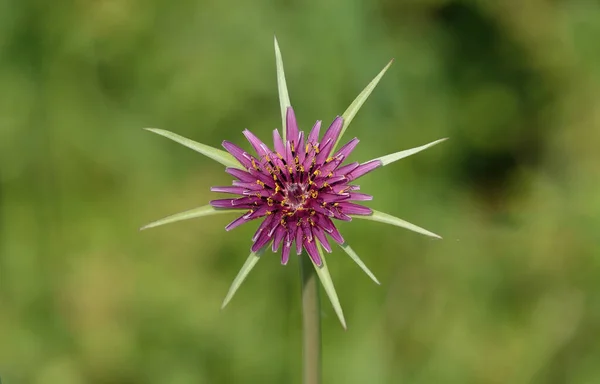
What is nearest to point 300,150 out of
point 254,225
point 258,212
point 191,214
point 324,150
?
point 324,150

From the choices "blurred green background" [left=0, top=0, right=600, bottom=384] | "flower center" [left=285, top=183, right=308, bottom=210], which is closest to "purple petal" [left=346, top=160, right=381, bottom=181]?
"flower center" [left=285, top=183, right=308, bottom=210]

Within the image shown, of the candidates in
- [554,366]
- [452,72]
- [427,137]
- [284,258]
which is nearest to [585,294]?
[554,366]

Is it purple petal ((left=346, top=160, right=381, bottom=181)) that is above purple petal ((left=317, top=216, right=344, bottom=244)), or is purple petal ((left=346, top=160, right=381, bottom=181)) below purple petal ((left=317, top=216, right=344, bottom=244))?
above

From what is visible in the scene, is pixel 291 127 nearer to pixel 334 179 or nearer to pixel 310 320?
pixel 334 179

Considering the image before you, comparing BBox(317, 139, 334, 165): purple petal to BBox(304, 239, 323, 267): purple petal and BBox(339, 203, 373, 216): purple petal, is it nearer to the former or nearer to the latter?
BBox(339, 203, 373, 216): purple petal

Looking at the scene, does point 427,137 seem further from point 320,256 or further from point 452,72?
point 320,256
